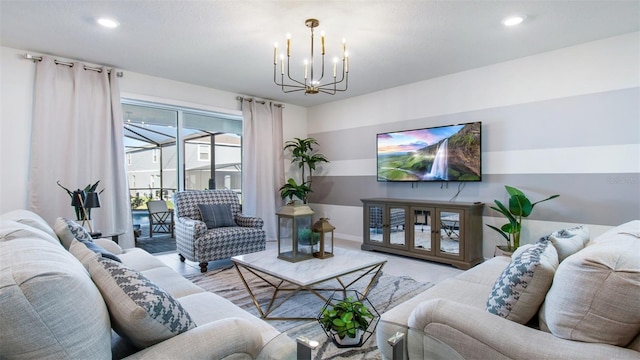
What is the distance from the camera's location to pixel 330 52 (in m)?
3.55

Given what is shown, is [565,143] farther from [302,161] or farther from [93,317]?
[93,317]

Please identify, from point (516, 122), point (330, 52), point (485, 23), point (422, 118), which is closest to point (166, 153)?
point (330, 52)

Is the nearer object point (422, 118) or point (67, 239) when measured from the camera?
point (67, 239)

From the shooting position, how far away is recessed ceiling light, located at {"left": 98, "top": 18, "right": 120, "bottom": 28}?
281cm

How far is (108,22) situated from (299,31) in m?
1.67

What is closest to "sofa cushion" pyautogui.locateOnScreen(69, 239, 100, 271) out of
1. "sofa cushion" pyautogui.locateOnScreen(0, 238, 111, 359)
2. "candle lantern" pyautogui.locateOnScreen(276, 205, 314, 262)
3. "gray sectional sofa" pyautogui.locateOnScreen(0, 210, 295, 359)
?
"gray sectional sofa" pyautogui.locateOnScreen(0, 210, 295, 359)

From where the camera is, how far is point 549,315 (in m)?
1.17

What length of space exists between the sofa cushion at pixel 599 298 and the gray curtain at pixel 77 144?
173 inches

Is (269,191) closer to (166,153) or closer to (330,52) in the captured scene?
(166,153)

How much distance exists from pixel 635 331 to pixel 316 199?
17.1 feet

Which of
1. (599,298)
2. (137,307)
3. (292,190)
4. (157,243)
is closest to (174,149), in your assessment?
(157,243)

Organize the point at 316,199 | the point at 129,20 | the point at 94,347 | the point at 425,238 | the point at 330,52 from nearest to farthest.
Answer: the point at 94,347 < the point at 129,20 < the point at 330,52 < the point at 425,238 < the point at 316,199

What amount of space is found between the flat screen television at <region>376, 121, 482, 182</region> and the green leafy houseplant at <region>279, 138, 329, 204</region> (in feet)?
4.28

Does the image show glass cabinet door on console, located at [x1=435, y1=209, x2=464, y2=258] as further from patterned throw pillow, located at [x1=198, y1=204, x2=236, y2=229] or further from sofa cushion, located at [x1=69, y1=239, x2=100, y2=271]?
sofa cushion, located at [x1=69, y1=239, x2=100, y2=271]
